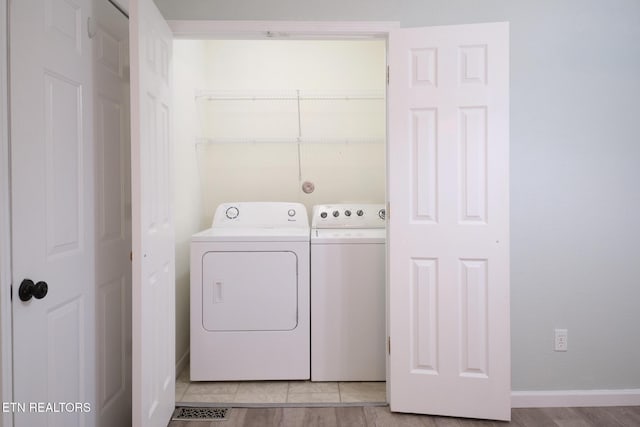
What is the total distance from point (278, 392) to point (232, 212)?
126 centimetres

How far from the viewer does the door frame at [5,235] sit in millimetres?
1193

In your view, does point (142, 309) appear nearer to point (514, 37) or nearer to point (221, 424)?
point (221, 424)

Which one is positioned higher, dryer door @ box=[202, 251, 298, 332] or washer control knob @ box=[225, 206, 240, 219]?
washer control knob @ box=[225, 206, 240, 219]

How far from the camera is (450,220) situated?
207cm

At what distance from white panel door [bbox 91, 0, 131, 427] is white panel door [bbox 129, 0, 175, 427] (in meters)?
0.17

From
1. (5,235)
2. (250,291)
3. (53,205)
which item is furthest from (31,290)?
(250,291)

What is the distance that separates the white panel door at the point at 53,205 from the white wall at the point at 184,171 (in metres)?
1.06

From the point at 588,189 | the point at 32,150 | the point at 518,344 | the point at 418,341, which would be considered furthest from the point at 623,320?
the point at 32,150

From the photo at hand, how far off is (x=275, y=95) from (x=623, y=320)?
273 centimetres

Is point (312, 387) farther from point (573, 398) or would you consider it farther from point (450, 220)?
point (573, 398)

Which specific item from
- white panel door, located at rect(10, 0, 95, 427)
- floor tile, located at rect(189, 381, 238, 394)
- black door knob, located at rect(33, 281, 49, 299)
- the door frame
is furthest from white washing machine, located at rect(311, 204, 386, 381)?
the door frame

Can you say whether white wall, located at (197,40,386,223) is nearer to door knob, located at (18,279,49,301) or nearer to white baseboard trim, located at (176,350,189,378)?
white baseboard trim, located at (176,350,189,378)

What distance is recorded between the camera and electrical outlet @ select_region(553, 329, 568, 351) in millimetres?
2230

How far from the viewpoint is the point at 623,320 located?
2244 mm
